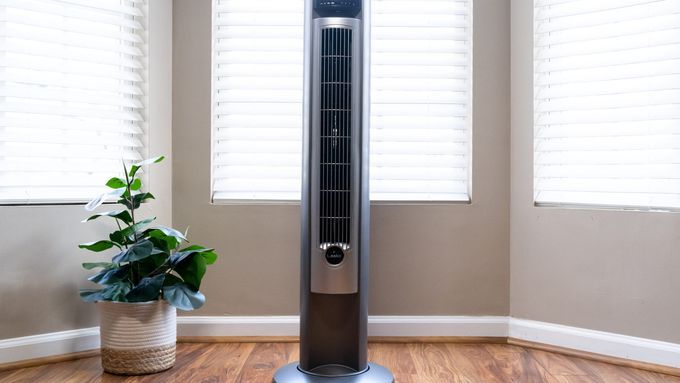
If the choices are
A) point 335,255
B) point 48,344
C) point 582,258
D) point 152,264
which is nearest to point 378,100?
point 335,255

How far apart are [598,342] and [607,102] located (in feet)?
3.03

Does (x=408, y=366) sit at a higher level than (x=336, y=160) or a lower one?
lower

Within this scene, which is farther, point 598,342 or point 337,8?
point 598,342

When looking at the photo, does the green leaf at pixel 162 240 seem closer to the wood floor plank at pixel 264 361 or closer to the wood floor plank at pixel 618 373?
the wood floor plank at pixel 264 361

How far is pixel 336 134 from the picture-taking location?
6.64ft

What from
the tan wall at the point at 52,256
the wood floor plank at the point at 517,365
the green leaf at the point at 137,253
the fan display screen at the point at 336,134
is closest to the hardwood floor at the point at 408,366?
the wood floor plank at the point at 517,365

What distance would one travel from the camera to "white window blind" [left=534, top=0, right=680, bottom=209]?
2281 millimetres

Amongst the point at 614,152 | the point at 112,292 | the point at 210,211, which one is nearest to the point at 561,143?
the point at 614,152

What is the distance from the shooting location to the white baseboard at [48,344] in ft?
7.34

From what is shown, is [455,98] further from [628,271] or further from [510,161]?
[628,271]

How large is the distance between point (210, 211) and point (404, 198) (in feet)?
2.69

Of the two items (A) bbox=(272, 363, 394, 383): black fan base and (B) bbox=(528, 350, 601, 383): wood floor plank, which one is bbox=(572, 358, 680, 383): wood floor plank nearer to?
(B) bbox=(528, 350, 601, 383): wood floor plank

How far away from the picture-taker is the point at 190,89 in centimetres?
265

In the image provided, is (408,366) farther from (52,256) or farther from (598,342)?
(52,256)
